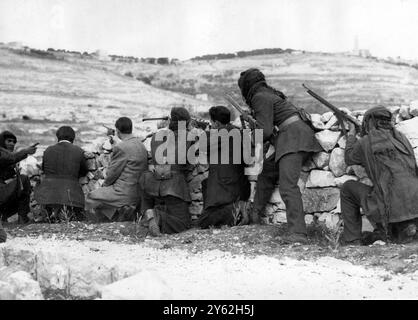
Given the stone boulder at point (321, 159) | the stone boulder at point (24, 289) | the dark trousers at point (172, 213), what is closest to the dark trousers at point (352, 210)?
the stone boulder at point (321, 159)

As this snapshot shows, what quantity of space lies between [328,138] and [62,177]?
382 cm

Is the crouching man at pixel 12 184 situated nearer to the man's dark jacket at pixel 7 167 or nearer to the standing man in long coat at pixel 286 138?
the man's dark jacket at pixel 7 167

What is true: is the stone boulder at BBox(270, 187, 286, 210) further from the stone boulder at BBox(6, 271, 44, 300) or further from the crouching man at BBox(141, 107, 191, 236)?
the stone boulder at BBox(6, 271, 44, 300)

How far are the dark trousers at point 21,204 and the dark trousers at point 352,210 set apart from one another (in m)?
4.70

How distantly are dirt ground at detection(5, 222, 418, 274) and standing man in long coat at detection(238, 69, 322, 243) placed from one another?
29 cm

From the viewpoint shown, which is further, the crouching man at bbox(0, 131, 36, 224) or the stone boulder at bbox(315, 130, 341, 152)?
the crouching man at bbox(0, 131, 36, 224)

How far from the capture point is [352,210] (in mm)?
6008

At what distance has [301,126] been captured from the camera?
6.59 metres

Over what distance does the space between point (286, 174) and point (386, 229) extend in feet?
3.74

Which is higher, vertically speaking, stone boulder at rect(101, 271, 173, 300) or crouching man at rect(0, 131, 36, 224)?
crouching man at rect(0, 131, 36, 224)

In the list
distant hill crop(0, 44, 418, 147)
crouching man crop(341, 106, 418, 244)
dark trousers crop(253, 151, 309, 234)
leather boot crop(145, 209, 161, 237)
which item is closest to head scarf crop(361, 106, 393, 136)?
crouching man crop(341, 106, 418, 244)

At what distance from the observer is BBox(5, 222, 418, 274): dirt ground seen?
17.7ft

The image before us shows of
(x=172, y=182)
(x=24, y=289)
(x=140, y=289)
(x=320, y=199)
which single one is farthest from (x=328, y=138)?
(x=24, y=289)
